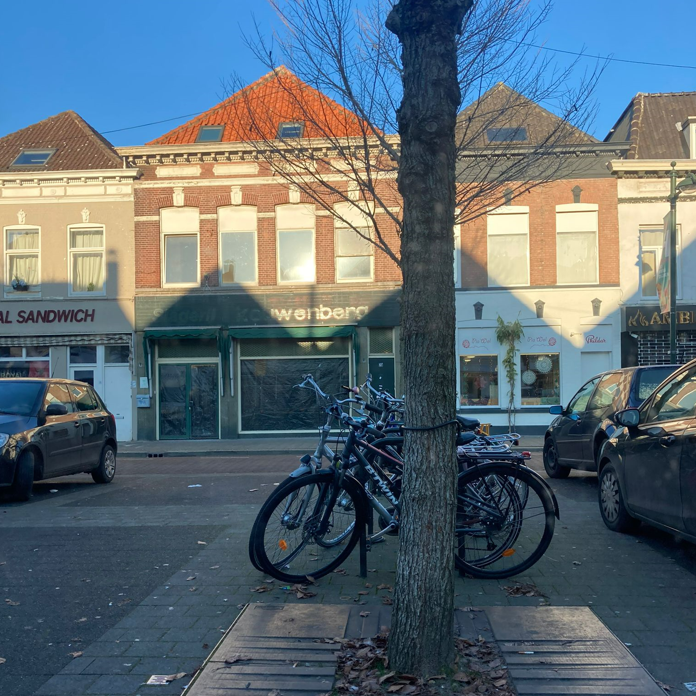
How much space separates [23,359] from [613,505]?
784 inches

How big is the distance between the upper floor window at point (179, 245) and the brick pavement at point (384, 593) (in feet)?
50.6

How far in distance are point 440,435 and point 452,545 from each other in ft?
1.76

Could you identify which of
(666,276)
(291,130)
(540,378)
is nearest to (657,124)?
(666,276)

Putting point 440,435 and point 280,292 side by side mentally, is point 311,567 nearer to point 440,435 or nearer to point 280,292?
point 440,435

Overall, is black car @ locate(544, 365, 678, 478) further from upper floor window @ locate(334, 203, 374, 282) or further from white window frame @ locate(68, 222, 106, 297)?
white window frame @ locate(68, 222, 106, 297)

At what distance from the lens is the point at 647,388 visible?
916cm

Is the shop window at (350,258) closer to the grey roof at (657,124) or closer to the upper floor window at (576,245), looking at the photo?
the upper floor window at (576,245)

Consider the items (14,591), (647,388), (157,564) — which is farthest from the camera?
(647,388)

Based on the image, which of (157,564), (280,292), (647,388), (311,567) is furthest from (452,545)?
(280,292)

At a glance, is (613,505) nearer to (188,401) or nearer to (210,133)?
(188,401)

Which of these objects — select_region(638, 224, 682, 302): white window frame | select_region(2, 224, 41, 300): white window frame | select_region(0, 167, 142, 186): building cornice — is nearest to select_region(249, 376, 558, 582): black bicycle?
select_region(638, 224, 682, 302): white window frame

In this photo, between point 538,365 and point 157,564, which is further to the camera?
point 538,365

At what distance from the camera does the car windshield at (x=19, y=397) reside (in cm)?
1000

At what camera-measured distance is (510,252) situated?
21.9 metres
